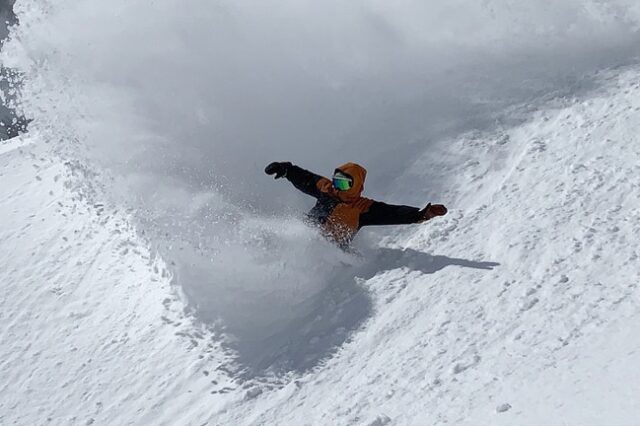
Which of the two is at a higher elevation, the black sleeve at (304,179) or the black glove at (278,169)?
the black glove at (278,169)

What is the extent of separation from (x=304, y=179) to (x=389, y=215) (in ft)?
3.62

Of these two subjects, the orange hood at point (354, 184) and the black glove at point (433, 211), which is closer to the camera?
the black glove at point (433, 211)

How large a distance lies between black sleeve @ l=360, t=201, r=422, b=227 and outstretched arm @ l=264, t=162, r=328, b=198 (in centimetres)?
69

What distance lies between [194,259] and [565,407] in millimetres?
4136

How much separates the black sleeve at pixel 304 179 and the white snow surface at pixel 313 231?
364 millimetres

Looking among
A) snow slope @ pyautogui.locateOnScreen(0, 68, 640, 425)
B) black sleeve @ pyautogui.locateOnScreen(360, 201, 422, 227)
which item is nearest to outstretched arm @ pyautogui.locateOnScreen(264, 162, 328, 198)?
black sleeve @ pyautogui.locateOnScreen(360, 201, 422, 227)

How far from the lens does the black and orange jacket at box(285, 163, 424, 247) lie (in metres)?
6.71

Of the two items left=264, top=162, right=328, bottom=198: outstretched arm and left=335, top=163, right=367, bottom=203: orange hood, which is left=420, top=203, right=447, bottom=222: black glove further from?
left=264, top=162, right=328, bottom=198: outstretched arm

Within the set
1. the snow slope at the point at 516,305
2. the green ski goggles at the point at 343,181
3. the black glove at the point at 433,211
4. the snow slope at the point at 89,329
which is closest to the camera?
the snow slope at the point at 516,305

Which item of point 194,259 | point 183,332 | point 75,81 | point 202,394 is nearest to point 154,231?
point 194,259

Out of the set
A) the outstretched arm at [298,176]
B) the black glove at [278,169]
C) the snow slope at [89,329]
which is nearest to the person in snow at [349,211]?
the outstretched arm at [298,176]

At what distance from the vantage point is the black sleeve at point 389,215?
6.64 meters

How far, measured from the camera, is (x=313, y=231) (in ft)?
22.9

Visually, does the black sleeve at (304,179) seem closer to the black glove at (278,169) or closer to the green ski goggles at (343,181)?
the black glove at (278,169)
